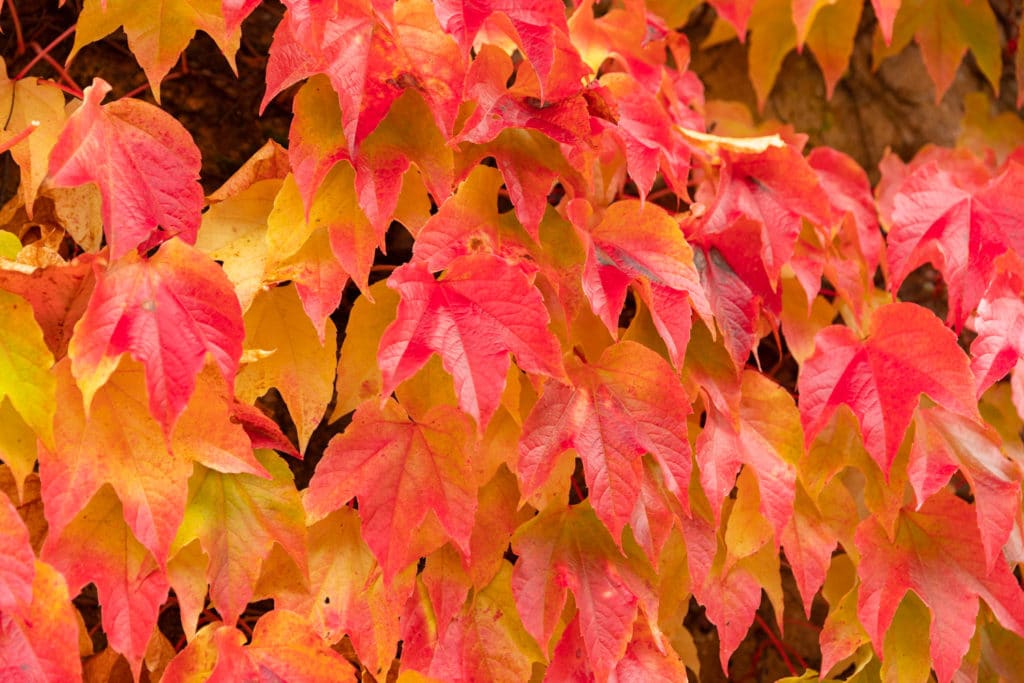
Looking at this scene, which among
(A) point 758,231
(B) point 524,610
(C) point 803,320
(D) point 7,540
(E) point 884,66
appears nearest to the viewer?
(D) point 7,540

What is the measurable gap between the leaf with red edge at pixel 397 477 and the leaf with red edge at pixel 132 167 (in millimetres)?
226

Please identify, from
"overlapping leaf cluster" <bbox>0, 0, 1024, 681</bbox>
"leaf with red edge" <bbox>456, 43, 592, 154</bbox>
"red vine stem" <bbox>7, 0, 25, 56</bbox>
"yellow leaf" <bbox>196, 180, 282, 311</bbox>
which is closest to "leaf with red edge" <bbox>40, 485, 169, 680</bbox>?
"overlapping leaf cluster" <bbox>0, 0, 1024, 681</bbox>

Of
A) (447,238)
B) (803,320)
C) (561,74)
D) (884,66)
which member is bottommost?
(803,320)

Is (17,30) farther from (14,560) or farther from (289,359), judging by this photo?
(14,560)

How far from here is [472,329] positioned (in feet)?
2.67

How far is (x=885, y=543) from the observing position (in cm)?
109

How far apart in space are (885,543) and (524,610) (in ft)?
1.35

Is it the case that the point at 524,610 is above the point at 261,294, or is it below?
below

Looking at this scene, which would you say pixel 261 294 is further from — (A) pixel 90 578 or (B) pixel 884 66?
(B) pixel 884 66

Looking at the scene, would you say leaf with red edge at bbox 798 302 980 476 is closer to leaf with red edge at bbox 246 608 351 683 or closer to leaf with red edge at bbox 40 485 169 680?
leaf with red edge at bbox 246 608 351 683

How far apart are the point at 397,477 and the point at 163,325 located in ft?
0.79

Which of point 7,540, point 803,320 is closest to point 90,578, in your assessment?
point 7,540

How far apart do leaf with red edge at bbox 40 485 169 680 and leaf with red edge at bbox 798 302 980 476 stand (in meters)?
0.61

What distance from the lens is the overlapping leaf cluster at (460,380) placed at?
0.81 meters
